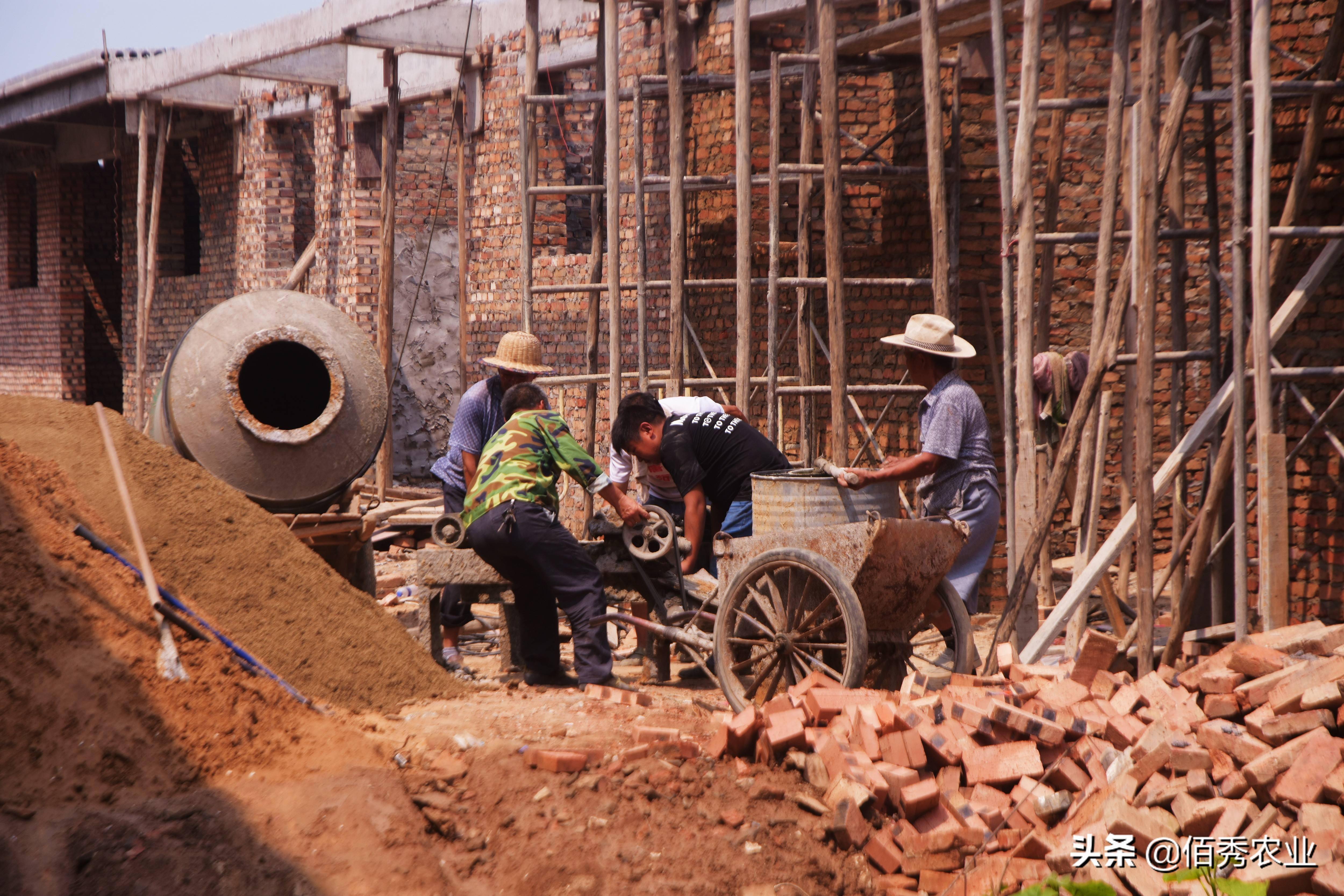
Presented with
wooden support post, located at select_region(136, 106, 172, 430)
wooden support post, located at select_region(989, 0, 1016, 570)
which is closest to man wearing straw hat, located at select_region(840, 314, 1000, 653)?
wooden support post, located at select_region(989, 0, 1016, 570)

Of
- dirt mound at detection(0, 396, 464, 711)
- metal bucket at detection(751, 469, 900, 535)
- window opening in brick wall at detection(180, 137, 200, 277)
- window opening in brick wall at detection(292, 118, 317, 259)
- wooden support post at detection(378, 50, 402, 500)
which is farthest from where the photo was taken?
window opening in brick wall at detection(180, 137, 200, 277)

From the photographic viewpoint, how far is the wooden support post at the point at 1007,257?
5000 mm

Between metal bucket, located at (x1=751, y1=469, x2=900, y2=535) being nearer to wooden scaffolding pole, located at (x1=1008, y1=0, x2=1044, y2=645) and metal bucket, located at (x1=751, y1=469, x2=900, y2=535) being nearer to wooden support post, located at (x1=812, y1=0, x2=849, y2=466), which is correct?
wooden scaffolding pole, located at (x1=1008, y1=0, x2=1044, y2=645)

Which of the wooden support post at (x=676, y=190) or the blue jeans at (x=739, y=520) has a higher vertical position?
the wooden support post at (x=676, y=190)

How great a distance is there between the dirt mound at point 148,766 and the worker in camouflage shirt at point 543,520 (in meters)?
1.34

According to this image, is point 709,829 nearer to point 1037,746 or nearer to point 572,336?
point 1037,746

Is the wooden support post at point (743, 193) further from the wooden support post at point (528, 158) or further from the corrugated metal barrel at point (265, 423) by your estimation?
the corrugated metal barrel at point (265, 423)

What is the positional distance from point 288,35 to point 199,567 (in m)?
7.88

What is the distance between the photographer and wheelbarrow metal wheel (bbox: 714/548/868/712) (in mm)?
4164

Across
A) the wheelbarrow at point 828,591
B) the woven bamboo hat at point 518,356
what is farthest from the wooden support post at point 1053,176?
the woven bamboo hat at point 518,356

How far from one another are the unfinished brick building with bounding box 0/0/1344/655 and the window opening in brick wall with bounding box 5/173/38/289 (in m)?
2.01

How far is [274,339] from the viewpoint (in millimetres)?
6027

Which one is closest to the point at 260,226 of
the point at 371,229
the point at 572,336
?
the point at 371,229

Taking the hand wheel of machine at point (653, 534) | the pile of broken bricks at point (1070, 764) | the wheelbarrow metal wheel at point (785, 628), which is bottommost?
the pile of broken bricks at point (1070, 764)
